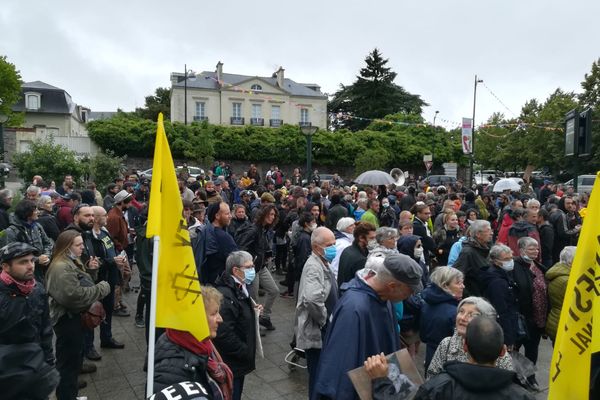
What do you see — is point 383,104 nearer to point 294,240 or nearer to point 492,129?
point 492,129

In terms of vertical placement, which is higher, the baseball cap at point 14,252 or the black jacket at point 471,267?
the baseball cap at point 14,252

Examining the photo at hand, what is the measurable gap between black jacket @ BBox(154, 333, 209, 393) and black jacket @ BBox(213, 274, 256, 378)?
102cm

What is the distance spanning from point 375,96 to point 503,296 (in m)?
52.4

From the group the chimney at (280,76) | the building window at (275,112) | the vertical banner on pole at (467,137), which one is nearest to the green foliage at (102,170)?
the vertical banner on pole at (467,137)

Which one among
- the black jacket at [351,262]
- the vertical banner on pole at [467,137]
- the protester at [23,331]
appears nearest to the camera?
the protester at [23,331]

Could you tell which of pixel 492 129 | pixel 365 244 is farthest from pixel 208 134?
pixel 492 129

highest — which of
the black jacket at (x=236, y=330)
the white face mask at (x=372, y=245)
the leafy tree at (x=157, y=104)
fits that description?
the leafy tree at (x=157, y=104)

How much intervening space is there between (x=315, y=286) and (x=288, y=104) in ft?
166

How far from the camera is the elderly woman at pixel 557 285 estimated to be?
4809mm

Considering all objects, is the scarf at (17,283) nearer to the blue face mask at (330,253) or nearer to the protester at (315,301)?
the protester at (315,301)

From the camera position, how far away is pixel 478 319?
2.38 m

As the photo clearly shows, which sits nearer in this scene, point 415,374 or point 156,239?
point 415,374

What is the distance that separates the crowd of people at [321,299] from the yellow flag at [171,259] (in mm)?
99

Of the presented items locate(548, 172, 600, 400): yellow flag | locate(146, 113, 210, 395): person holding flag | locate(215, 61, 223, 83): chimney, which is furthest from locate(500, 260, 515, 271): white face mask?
locate(215, 61, 223, 83): chimney
